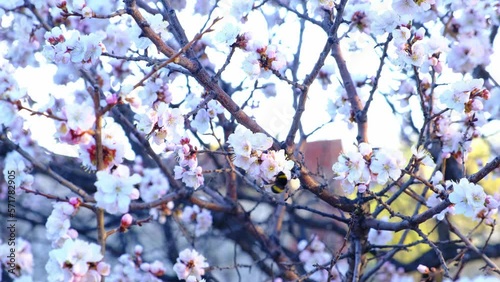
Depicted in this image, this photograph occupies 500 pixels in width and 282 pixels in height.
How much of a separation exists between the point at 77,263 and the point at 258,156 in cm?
68

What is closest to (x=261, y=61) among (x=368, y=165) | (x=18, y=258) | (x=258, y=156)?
(x=258, y=156)

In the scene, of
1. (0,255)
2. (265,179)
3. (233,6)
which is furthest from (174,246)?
(265,179)

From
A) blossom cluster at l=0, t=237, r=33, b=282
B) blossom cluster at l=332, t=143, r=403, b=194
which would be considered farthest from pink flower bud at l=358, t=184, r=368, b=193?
blossom cluster at l=0, t=237, r=33, b=282

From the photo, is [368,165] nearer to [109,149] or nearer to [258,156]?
[258,156]

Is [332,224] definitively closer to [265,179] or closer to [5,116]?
[265,179]

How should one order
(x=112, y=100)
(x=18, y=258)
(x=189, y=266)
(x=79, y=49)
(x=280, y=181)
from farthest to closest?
(x=18, y=258) < (x=189, y=266) < (x=79, y=49) < (x=280, y=181) < (x=112, y=100)

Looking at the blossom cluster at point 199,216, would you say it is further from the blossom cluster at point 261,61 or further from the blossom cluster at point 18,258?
the blossom cluster at point 261,61

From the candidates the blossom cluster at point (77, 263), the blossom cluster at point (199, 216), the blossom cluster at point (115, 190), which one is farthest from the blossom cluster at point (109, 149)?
the blossom cluster at point (199, 216)

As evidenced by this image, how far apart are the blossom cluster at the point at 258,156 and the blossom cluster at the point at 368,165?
0.57 feet

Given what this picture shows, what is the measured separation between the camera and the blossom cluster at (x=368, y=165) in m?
1.75

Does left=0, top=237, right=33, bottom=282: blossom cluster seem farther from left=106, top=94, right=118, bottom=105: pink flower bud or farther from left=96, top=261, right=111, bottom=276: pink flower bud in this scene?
left=106, top=94, right=118, bottom=105: pink flower bud

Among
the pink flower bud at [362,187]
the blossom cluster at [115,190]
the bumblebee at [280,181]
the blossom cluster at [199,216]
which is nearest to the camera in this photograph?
the blossom cluster at [115,190]

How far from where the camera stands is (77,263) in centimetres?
129

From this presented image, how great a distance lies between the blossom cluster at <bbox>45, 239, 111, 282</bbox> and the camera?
129 cm
